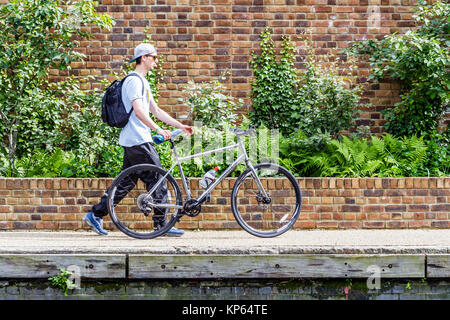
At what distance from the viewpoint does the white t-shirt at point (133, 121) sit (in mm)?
5188

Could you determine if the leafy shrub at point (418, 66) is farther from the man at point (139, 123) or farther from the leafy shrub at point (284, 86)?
the man at point (139, 123)

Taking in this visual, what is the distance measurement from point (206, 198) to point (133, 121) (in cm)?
100

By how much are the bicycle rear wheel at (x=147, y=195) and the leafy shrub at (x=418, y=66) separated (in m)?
3.46

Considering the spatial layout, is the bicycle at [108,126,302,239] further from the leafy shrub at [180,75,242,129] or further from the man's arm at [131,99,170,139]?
the leafy shrub at [180,75,242,129]

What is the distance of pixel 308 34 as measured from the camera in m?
7.89

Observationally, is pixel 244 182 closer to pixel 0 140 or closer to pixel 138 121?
pixel 138 121

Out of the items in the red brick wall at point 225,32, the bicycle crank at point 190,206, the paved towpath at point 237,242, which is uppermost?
the red brick wall at point 225,32

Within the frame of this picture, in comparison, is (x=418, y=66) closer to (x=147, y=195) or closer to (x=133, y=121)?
(x=133, y=121)

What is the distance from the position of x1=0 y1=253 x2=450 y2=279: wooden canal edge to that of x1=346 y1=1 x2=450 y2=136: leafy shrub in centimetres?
310

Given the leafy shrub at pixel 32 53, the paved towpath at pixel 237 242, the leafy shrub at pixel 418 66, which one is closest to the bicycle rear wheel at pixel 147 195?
the paved towpath at pixel 237 242

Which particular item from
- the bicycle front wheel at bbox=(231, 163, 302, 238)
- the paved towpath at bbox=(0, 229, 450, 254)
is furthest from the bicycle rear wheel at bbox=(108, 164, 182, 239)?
the bicycle front wheel at bbox=(231, 163, 302, 238)

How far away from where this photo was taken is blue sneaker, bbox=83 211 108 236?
5.44 meters

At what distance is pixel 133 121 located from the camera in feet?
17.3

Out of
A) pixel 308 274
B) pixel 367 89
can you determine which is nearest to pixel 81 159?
pixel 308 274
